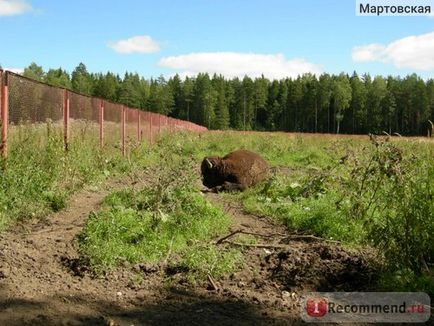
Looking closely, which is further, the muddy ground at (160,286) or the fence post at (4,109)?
the fence post at (4,109)

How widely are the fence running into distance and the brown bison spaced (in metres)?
2.96

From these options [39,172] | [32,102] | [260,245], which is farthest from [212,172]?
[260,245]

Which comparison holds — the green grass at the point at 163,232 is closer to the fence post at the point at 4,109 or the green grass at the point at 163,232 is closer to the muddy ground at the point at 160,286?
the muddy ground at the point at 160,286

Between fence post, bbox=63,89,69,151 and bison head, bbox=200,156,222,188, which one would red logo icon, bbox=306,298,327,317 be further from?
fence post, bbox=63,89,69,151

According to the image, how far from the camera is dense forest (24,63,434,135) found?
91.1 m

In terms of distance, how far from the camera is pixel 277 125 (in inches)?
4333

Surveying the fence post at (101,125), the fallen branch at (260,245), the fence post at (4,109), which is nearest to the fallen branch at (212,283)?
the fallen branch at (260,245)

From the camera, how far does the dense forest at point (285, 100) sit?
91.1 meters

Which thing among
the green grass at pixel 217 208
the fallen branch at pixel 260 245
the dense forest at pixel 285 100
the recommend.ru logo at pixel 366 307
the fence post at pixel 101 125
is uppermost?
the dense forest at pixel 285 100

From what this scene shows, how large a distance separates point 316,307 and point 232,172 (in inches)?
258

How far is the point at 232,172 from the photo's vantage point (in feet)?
34.6

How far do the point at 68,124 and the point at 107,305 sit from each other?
6999 millimetres

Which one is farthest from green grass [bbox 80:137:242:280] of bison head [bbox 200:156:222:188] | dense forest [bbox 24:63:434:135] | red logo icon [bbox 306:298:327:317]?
dense forest [bbox 24:63:434:135]

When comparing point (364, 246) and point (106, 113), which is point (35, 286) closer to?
point (364, 246)
